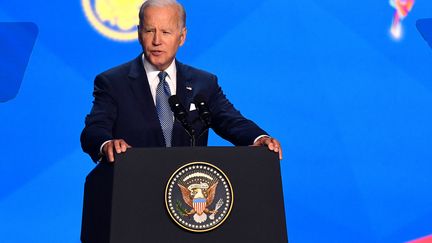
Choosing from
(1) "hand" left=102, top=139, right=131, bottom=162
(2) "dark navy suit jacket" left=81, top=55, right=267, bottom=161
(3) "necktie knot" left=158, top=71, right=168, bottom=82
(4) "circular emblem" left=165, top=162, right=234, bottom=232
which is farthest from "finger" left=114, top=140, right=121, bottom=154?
(3) "necktie knot" left=158, top=71, right=168, bottom=82

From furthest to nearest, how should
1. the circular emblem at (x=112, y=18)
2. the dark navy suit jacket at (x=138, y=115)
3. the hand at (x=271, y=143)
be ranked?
the circular emblem at (x=112, y=18)
the dark navy suit jacket at (x=138, y=115)
the hand at (x=271, y=143)

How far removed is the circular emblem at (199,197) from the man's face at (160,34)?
0.54m

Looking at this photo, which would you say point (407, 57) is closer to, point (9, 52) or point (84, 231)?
point (9, 52)

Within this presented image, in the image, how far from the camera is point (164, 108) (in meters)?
2.16

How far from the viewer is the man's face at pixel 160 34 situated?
2.14 m

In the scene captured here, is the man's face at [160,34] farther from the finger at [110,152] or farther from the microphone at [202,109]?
the finger at [110,152]

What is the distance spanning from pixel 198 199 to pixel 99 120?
0.47 m

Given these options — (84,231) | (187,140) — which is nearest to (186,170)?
(187,140)

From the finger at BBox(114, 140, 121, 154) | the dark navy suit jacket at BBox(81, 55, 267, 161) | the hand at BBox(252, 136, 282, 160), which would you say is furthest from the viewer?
the dark navy suit jacket at BBox(81, 55, 267, 161)

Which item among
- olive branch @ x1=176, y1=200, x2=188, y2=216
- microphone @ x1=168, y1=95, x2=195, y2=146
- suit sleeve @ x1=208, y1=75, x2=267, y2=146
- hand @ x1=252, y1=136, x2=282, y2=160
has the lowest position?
olive branch @ x1=176, y1=200, x2=188, y2=216

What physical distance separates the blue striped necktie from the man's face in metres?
0.06

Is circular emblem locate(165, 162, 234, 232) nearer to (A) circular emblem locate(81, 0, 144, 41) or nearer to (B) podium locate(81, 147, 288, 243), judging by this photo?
(B) podium locate(81, 147, 288, 243)

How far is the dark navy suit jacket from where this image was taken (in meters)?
2.11

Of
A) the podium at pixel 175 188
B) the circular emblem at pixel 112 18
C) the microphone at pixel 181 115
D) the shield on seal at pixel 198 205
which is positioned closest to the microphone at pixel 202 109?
the microphone at pixel 181 115
